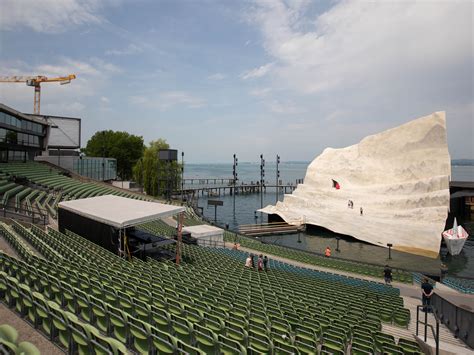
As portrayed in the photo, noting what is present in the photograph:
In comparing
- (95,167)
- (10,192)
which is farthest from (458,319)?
(95,167)

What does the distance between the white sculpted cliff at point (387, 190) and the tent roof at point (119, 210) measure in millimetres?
30909

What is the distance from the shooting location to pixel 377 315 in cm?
1101

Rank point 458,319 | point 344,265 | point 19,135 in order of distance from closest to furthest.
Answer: point 458,319, point 344,265, point 19,135

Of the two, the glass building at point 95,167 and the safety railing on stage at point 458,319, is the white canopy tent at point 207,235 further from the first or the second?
the glass building at point 95,167

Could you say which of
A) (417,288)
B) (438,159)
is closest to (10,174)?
(417,288)

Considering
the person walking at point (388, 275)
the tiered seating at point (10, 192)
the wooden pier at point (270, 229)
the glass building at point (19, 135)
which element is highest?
the glass building at point (19, 135)

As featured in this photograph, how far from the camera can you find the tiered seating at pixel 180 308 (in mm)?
5621

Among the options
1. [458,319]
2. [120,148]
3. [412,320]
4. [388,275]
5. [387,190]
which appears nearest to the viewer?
[458,319]

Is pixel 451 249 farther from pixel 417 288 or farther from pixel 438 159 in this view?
pixel 417 288

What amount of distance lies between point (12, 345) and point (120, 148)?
78505mm

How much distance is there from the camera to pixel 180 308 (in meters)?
7.41

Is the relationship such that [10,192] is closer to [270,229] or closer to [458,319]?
[270,229]

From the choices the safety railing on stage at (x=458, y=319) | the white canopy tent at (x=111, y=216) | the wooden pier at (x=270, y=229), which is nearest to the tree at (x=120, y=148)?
the wooden pier at (x=270, y=229)

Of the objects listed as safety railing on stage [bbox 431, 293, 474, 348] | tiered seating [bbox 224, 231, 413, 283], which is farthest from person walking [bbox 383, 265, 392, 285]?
safety railing on stage [bbox 431, 293, 474, 348]
